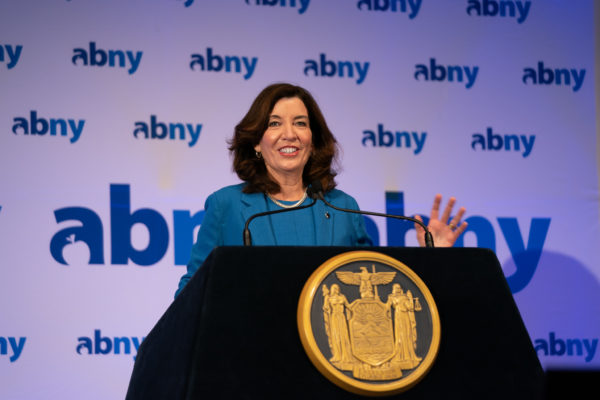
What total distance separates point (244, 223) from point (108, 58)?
157cm

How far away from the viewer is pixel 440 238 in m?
2.21

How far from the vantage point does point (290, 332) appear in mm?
1334

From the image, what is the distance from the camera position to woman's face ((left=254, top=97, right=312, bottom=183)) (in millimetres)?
2461

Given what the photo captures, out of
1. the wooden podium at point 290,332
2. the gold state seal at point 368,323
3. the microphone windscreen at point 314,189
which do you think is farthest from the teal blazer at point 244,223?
the gold state seal at point 368,323

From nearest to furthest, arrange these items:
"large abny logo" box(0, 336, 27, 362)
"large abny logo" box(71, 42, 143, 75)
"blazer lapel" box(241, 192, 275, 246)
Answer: "blazer lapel" box(241, 192, 275, 246) < "large abny logo" box(0, 336, 27, 362) < "large abny logo" box(71, 42, 143, 75)

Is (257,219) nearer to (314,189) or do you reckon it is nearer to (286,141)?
(286,141)

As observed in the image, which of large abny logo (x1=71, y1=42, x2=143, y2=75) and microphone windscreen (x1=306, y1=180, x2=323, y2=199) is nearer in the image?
microphone windscreen (x1=306, y1=180, x2=323, y2=199)

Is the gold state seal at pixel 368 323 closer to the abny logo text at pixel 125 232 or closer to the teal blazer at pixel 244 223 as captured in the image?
the teal blazer at pixel 244 223

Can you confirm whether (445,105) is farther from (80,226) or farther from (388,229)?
(80,226)

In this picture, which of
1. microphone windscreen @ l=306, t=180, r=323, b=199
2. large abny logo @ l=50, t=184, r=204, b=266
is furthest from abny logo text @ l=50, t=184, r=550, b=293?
microphone windscreen @ l=306, t=180, r=323, b=199

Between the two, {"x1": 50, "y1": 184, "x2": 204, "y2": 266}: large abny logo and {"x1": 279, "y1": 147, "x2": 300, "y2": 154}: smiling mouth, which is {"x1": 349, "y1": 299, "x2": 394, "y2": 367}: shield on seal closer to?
{"x1": 279, "y1": 147, "x2": 300, "y2": 154}: smiling mouth

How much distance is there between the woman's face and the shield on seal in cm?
112


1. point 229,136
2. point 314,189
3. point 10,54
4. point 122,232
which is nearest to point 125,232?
point 122,232

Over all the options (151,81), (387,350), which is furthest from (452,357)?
(151,81)
